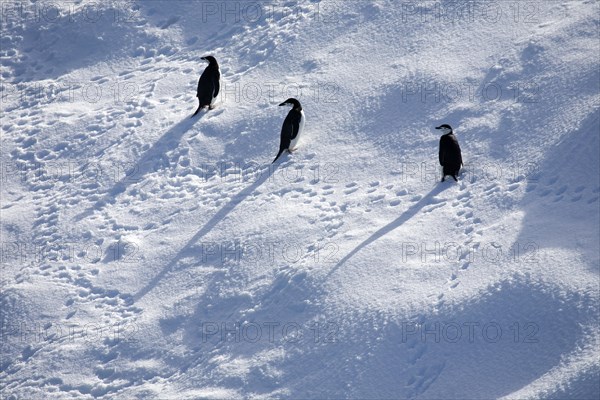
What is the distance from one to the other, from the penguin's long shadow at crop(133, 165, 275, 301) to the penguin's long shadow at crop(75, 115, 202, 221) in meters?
1.74

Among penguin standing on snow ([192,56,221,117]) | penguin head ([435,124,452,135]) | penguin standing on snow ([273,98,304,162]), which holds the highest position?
penguin standing on snow ([192,56,221,117])

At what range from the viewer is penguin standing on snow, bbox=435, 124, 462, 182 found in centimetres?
1095

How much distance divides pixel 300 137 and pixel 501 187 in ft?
11.1

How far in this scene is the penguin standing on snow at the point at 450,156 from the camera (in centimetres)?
1095

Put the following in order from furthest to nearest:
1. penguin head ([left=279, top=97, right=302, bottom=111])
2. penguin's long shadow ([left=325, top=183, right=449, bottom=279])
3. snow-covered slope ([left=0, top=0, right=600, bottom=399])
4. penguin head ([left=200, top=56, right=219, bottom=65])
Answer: penguin head ([left=200, top=56, right=219, bottom=65])
penguin head ([left=279, top=97, right=302, bottom=111])
penguin's long shadow ([left=325, top=183, right=449, bottom=279])
snow-covered slope ([left=0, top=0, right=600, bottom=399])

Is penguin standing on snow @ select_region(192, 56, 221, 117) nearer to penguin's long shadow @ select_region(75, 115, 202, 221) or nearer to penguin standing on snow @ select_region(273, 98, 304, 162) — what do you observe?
penguin's long shadow @ select_region(75, 115, 202, 221)

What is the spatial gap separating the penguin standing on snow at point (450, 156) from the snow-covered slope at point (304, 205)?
0.29 metres

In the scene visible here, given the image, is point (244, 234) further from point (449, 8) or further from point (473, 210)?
point (449, 8)

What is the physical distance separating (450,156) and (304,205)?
2161mm

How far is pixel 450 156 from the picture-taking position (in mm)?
10953

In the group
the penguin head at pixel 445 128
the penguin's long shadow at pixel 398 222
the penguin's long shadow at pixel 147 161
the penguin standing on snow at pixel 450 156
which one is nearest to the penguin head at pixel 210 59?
the penguin's long shadow at pixel 147 161

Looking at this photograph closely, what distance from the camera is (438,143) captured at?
1184cm

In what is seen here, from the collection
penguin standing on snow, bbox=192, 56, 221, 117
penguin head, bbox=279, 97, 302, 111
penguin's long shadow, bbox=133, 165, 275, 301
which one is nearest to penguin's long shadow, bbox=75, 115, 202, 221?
penguin standing on snow, bbox=192, 56, 221, 117

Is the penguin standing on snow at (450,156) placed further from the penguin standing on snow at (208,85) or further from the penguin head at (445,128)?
the penguin standing on snow at (208,85)
